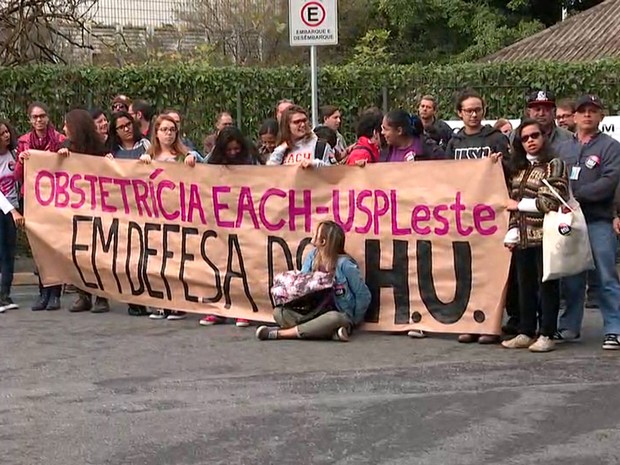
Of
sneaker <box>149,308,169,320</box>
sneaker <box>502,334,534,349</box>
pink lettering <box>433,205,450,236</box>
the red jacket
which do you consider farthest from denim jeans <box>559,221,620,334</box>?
sneaker <box>149,308,169,320</box>

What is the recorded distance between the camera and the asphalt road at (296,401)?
5340mm

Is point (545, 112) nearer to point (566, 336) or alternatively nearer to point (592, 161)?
point (592, 161)

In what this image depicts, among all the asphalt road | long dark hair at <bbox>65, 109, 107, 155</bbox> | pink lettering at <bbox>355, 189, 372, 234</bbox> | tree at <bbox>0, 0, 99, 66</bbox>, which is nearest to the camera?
the asphalt road

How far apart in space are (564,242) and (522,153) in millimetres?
766

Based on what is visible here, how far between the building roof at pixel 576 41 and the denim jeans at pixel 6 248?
52.0ft

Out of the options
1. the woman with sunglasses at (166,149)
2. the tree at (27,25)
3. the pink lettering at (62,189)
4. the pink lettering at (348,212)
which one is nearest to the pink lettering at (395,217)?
the pink lettering at (348,212)

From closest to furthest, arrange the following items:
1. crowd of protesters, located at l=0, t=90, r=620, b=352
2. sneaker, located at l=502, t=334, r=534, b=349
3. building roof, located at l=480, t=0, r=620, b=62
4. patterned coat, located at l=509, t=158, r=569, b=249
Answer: patterned coat, located at l=509, t=158, r=569, b=249 < crowd of protesters, located at l=0, t=90, r=620, b=352 < sneaker, located at l=502, t=334, r=534, b=349 < building roof, located at l=480, t=0, r=620, b=62

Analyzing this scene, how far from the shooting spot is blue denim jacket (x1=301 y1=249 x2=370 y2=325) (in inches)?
318

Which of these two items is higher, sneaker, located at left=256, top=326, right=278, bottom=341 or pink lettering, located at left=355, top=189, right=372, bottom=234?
pink lettering, located at left=355, top=189, right=372, bottom=234

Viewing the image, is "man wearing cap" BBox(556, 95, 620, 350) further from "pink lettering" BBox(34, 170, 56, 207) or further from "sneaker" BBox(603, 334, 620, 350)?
"pink lettering" BBox(34, 170, 56, 207)

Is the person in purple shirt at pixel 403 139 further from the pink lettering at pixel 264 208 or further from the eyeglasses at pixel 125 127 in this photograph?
the eyeglasses at pixel 125 127

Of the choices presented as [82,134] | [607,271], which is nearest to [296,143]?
[82,134]

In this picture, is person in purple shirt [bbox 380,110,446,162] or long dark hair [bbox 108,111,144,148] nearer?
person in purple shirt [bbox 380,110,446,162]

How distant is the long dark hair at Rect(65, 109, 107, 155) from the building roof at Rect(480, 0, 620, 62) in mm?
15514
